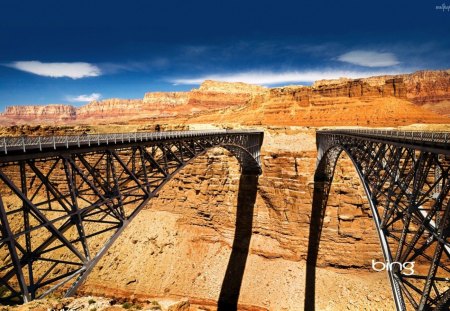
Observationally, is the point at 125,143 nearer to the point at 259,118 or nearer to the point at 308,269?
the point at 308,269

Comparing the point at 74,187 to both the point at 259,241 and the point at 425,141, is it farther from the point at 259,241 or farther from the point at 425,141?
the point at 259,241

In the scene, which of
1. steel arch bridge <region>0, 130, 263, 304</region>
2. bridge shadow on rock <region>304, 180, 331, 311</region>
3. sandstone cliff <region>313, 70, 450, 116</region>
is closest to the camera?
steel arch bridge <region>0, 130, 263, 304</region>

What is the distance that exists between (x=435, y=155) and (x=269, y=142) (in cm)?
3597

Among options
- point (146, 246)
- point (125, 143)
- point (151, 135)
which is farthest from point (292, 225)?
point (125, 143)

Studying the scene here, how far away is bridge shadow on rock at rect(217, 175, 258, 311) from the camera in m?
33.1

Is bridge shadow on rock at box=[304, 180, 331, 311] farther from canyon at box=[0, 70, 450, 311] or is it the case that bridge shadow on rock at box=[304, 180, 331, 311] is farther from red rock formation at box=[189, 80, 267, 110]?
red rock formation at box=[189, 80, 267, 110]

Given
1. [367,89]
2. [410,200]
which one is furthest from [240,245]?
[367,89]

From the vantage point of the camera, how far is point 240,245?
3806 centimetres

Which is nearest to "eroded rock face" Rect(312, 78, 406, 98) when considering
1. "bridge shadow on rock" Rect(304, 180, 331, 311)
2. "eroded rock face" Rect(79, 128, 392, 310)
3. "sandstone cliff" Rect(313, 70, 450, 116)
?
"eroded rock face" Rect(79, 128, 392, 310)

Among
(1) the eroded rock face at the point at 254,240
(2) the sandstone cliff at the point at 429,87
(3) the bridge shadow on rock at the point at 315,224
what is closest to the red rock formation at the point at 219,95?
(2) the sandstone cliff at the point at 429,87

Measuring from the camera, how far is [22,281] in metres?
9.38

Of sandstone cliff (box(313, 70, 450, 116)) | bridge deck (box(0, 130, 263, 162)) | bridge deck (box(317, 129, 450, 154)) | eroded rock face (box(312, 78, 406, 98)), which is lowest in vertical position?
bridge deck (box(317, 129, 450, 154))

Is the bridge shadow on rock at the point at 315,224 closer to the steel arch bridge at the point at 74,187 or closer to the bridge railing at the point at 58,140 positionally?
the steel arch bridge at the point at 74,187

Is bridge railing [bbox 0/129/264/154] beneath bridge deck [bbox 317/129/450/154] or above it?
above
